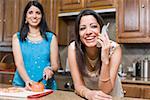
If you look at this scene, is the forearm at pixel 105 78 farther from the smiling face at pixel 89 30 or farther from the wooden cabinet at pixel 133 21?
the wooden cabinet at pixel 133 21

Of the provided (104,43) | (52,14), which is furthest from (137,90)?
(52,14)

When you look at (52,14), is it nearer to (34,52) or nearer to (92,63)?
(34,52)

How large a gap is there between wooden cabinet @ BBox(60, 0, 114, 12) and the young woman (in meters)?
1.48

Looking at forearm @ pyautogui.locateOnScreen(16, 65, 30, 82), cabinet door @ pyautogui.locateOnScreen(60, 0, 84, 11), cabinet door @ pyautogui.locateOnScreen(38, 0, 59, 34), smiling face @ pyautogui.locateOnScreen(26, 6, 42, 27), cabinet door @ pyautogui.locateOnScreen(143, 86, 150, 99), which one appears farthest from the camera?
cabinet door @ pyautogui.locateOnScreen(38, 0, 59, 34)

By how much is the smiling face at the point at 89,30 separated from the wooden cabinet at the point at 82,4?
4.96 feet

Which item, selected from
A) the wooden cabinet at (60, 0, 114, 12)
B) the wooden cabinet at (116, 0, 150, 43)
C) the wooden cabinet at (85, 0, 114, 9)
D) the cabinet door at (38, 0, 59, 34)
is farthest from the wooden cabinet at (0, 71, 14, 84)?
the wooden cabinet at (116, 0, 150, 43)

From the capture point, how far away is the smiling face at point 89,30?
1370 millimetres

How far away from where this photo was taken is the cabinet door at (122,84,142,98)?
2322 millimetres

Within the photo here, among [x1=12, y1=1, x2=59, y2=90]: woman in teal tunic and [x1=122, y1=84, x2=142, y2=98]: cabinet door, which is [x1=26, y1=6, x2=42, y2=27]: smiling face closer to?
[x1=12, y1=1, x2=59, y2=90]: woman in teal tunic

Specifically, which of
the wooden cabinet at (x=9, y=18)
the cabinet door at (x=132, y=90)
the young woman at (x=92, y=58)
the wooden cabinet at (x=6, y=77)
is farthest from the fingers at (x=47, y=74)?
the wooden cabinet at (x=9, y=18)

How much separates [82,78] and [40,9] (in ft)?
2.23

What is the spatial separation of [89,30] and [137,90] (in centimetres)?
119

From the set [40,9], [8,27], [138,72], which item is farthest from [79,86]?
[8,27]

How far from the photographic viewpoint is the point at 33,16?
5.85 feet
